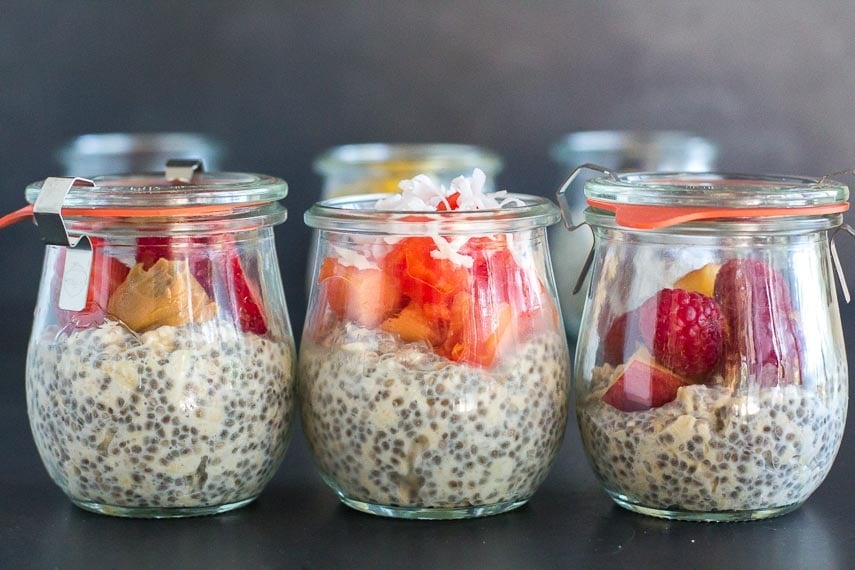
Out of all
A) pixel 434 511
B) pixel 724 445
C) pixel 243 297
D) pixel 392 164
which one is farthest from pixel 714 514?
pixel 392 164

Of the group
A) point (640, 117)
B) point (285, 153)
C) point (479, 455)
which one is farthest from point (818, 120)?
point (479, 455)

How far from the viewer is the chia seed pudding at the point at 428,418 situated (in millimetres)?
694

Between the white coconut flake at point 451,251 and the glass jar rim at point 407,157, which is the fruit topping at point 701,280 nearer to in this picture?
the white coconut flake at point 451,251

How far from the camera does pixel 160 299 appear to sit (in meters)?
0.71

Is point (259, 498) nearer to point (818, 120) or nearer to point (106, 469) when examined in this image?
point (106, 469)

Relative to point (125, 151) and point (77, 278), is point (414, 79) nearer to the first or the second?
point (125, 151)

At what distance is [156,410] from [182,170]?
30 cm

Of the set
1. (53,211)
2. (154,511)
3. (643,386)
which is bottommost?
(154,511)

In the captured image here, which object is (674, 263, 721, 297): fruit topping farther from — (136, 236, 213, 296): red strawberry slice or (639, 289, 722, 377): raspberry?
(136, 236, 213, 296): red strawberry slice

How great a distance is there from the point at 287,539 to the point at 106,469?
13cm

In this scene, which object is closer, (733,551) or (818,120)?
(733,551)

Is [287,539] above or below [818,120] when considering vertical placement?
below

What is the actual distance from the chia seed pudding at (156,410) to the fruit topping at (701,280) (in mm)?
277

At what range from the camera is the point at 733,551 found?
2.23ft
